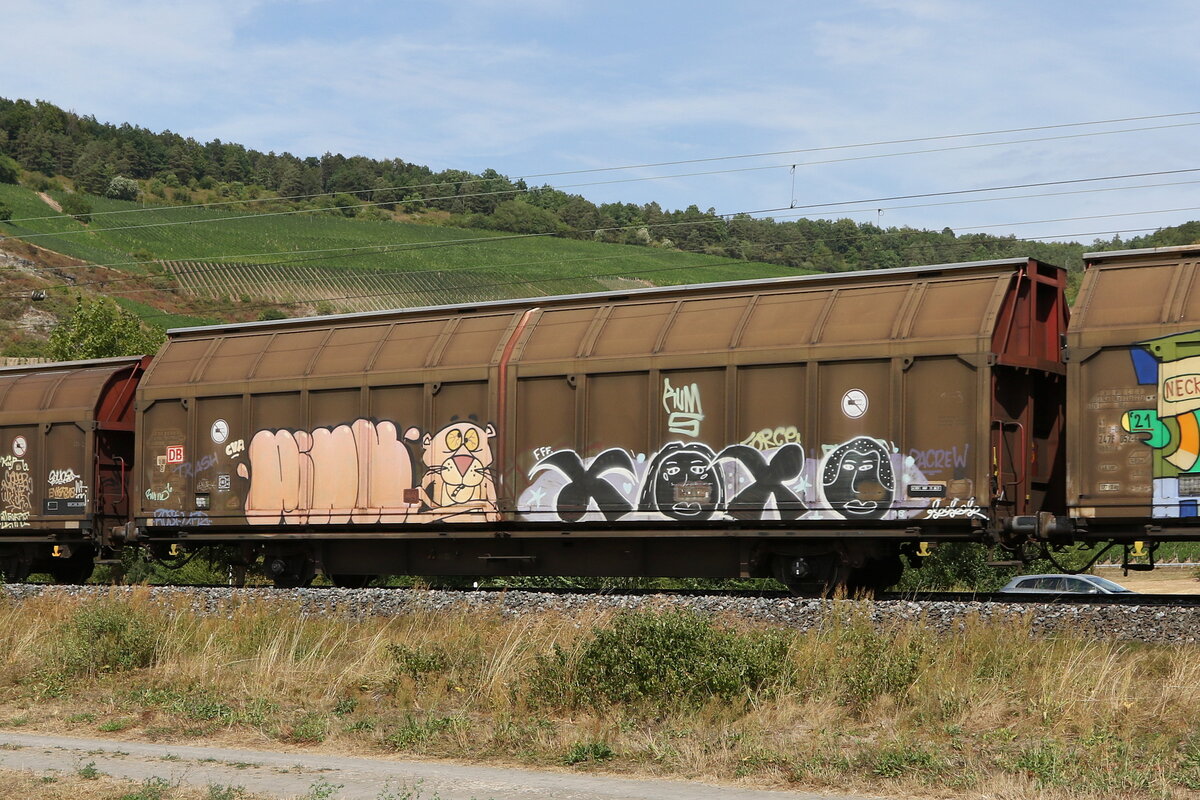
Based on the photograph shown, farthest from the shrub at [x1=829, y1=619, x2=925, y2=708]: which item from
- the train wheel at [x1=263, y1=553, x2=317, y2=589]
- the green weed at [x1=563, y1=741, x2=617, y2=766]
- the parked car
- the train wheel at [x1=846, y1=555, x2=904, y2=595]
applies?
the parked car

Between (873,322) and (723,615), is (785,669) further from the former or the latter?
(873,322)

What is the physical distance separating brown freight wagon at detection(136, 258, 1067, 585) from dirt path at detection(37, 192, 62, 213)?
98.4m

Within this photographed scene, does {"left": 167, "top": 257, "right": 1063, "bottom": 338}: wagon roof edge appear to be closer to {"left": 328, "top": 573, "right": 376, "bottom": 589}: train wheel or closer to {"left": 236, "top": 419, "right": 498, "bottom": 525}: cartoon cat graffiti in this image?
{"left": 236, "top": 419, "right": 498, "bottom": 525}: cartoon cat graffiti

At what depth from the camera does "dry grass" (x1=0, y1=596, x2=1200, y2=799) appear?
823 cm

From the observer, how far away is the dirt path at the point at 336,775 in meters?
7.69

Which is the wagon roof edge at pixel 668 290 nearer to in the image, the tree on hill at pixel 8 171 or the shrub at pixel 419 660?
the shrub at pixel 419 660

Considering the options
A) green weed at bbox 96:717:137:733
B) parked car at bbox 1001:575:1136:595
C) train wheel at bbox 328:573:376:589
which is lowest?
parked car at bbox 1001:575:1136:595

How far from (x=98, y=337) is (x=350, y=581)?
96.1 ft

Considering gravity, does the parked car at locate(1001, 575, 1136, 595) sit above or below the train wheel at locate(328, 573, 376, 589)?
below

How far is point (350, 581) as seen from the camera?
62.4ft

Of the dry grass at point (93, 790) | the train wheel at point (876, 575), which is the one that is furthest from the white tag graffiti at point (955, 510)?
the dry grass at point (93, 790)

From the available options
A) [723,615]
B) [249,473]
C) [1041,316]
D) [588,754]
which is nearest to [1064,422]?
[1041,316]

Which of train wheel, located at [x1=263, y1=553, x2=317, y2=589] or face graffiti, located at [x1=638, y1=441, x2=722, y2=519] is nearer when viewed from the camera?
face graffiti, located at [x1=638, y1=441, x2=722, y2=519]

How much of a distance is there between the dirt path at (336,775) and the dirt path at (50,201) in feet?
351
